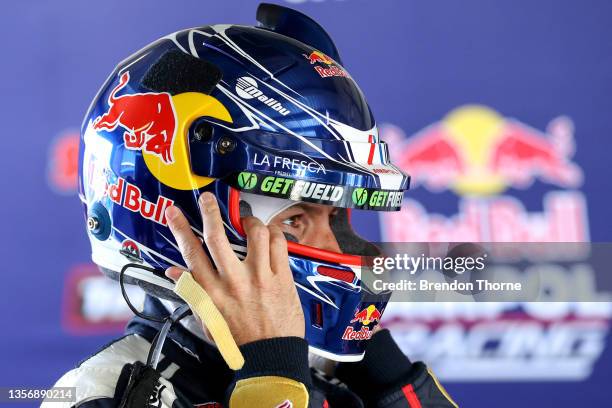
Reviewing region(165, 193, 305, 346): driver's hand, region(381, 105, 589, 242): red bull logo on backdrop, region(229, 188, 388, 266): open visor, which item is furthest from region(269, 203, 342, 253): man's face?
region(381, 105, 589, 242): red bull logo on backdrop

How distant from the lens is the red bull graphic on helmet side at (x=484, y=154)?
2145 mm

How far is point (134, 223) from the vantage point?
3.67 feet

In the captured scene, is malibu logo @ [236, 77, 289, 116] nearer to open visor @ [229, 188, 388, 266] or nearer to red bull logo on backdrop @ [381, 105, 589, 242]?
open visor @ [229, 188, 388, 266]

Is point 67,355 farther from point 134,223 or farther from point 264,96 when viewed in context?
point 264,96

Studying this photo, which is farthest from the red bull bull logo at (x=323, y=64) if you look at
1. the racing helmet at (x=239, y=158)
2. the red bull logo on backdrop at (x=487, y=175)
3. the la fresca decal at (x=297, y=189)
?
the red bull logo on backdrop at (x=487, y=175)

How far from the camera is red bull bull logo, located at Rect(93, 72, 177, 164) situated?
1.09 m

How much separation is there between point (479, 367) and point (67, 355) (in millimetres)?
1045

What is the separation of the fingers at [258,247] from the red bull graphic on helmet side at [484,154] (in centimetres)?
119

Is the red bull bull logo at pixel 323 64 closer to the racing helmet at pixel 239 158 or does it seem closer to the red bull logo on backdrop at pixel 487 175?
the racing helmet at pixel 239 158

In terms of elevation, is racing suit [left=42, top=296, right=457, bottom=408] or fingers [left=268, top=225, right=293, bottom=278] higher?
fingers [left=268, top=225, right=293, bottom=278]

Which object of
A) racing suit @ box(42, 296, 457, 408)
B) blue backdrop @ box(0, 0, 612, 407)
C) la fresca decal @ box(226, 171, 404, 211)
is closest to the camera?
racing suit @ box(42, 296, 457, 408)

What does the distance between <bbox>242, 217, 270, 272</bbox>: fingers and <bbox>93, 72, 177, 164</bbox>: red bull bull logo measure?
0.16 meters

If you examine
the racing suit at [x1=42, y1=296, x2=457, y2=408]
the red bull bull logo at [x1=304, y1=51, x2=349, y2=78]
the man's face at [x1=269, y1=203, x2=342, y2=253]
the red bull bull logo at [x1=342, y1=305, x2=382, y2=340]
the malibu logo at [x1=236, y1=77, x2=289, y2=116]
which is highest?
the red bull bull logo at [x1=304, y1=51, x2=349, y2=78]

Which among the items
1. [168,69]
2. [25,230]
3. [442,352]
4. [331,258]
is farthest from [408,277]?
[25,230]
